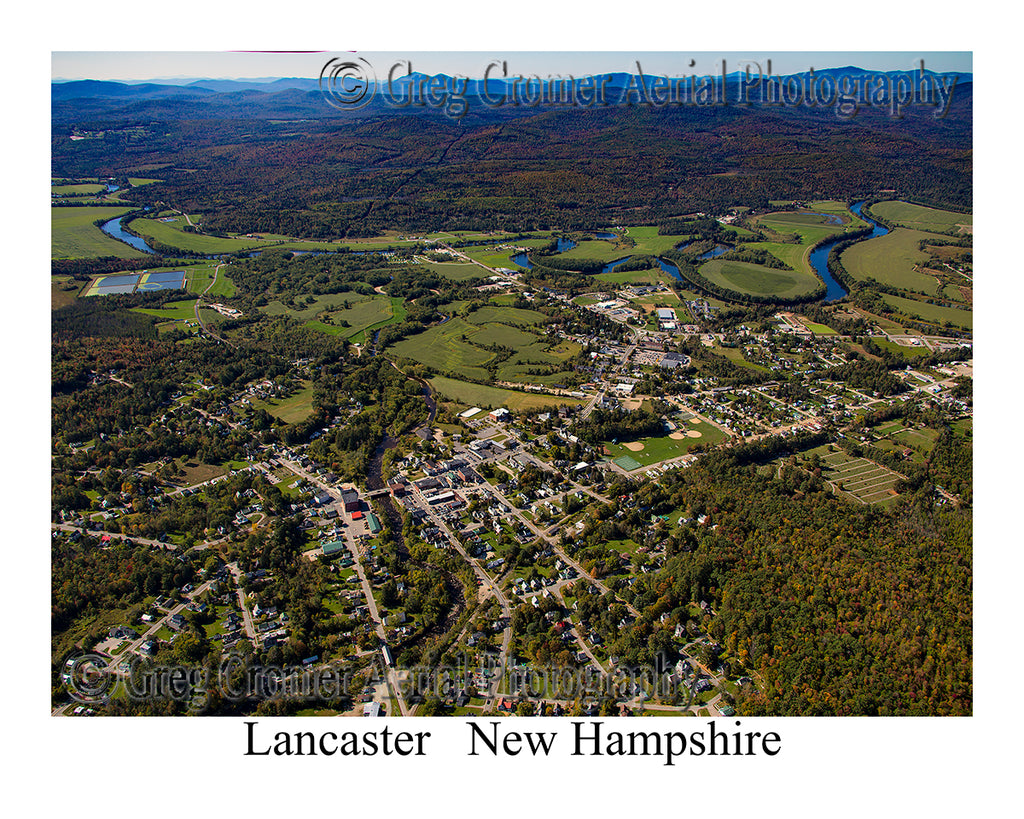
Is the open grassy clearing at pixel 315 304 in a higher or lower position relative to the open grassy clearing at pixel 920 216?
lower

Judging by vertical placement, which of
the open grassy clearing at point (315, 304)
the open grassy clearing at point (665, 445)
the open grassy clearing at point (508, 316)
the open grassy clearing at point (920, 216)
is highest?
the open grassy clearing at point (920, 216)

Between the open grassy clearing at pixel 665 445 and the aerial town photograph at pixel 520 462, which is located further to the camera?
the open grassy clearing at pixel 665 445

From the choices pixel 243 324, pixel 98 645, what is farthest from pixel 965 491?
pixel 243 324

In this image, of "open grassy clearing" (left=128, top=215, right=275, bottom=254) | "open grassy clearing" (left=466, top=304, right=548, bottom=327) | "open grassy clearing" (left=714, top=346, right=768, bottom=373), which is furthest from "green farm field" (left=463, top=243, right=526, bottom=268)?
"open grassy clearing" (left=714, top=346, right=768, bottom=373)

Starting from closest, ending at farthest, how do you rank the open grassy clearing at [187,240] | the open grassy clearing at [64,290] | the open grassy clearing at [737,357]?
the open grassy clearing at [737,357]
the open grassy clearing at [64,290]
the open grassy clearing at [187,240]

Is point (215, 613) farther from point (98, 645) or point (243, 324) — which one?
point (243, 324)

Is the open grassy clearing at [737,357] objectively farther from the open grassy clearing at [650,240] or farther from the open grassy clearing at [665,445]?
the open grassy clearing at [650,240]

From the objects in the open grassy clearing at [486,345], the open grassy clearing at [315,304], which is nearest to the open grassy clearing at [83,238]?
the open grassy clearing at [315,304]

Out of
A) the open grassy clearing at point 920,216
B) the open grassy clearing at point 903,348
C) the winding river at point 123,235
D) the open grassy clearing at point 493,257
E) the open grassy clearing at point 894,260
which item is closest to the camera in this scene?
the open grassy clearing at point 903,348
